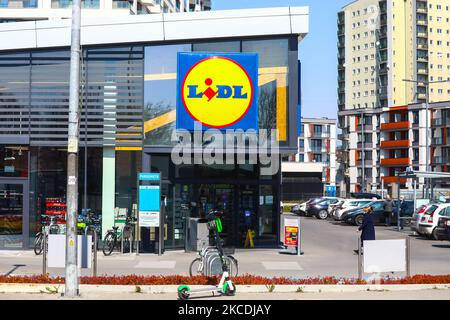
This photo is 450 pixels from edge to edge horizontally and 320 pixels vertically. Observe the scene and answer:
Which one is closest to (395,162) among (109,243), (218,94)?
(218,94)

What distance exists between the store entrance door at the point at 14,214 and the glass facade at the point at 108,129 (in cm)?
3

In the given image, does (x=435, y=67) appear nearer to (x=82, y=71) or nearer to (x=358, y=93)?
(x=358, y=93)

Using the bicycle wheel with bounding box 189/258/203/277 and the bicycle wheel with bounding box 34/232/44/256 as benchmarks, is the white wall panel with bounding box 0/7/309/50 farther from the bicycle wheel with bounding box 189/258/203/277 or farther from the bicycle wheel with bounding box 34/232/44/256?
the bicycle wheel with bounding box 189/258/203/277

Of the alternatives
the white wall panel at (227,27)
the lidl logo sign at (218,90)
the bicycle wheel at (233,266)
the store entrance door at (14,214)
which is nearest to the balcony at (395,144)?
the white wall panel at (227,27)

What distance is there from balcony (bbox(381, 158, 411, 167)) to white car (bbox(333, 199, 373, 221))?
5571cm

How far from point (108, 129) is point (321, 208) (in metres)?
30.3

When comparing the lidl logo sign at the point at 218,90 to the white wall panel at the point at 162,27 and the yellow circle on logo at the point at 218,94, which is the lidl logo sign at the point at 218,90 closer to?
the yellow circle on logo at the point at 218,94

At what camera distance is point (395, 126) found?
10125 cm

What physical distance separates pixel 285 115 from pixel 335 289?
10.5m

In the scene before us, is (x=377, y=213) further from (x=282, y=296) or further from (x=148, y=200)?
(x=282, y=296)

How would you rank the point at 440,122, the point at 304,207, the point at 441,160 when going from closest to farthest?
1. the point at 304,207
2. the point at 440,122
3. the point at 441,160

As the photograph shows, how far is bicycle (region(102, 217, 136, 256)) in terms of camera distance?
73.1ft

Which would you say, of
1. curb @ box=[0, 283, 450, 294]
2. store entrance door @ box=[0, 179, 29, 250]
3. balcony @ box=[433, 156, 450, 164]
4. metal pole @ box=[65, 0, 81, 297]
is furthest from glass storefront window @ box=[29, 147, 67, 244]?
balcony @ box=[433, 156, 450, 164]
